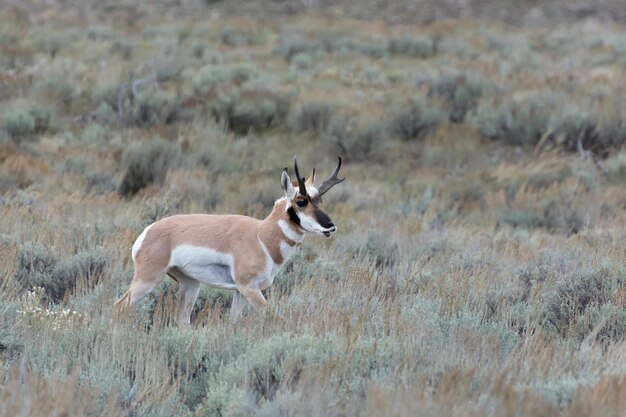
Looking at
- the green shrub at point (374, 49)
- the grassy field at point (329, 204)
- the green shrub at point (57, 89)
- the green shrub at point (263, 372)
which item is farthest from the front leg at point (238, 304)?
the green shrub at point (374, 49)

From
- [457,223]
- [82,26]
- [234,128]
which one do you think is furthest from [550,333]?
[82,26]

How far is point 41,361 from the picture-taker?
5.76 m

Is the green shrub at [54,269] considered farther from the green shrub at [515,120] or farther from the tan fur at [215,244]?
the green shrub at [515,120]

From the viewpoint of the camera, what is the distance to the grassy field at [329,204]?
5426 mm

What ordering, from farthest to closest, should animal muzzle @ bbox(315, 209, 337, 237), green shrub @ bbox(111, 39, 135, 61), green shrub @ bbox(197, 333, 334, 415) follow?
green shrub @ bbox(111, 39, 135, 61)
animal muzzle @ bbox(315, 209, 337, 237)
green shrub @ bbox(197, 333, 334, 415)

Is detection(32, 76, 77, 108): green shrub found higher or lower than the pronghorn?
lower

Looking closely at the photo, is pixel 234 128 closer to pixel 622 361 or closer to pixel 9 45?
pixel 9 45

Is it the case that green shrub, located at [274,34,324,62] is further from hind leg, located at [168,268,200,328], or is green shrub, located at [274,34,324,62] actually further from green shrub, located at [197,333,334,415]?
green shrub, located at [197,333,334,415]

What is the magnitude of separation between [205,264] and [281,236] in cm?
60

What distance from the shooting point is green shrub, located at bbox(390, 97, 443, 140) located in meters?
16.6

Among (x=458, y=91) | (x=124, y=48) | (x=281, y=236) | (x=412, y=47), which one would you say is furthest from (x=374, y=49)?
(x=281, y=236)

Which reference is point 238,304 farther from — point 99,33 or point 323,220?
point 99,33

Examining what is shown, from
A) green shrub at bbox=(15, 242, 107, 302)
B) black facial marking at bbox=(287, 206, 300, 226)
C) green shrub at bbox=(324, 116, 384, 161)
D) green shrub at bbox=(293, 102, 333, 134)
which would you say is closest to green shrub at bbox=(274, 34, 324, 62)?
green shrub at bbox=(293, 102, 333, 134)

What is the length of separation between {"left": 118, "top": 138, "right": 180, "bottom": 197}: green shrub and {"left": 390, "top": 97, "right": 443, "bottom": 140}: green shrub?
A: 13.9ft
